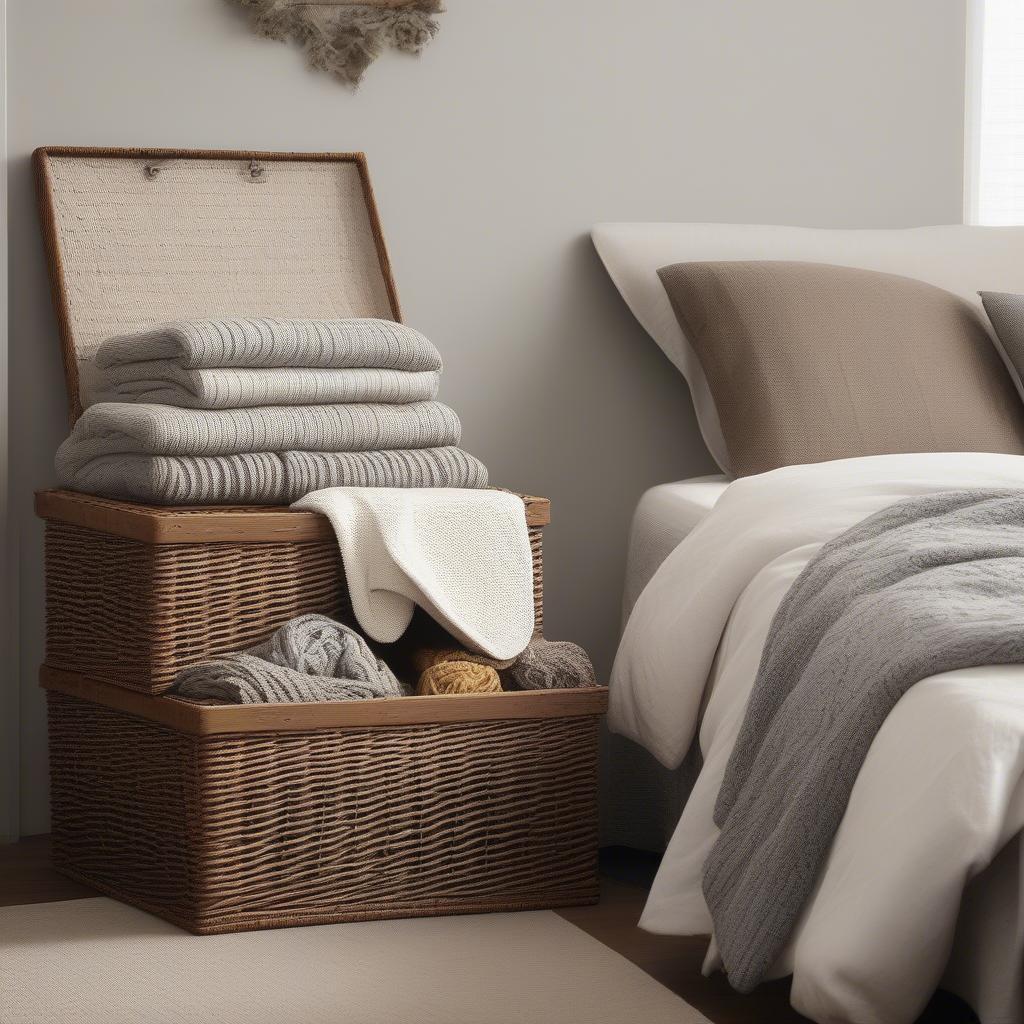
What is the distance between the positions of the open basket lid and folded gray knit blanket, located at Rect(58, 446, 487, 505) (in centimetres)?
25

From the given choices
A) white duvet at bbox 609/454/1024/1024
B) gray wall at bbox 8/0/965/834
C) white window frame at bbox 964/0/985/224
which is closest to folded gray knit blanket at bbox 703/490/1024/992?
white duvet at bbox 609/454/1024/1024

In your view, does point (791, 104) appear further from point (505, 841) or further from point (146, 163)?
point (505, 841)

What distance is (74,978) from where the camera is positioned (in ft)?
5.70

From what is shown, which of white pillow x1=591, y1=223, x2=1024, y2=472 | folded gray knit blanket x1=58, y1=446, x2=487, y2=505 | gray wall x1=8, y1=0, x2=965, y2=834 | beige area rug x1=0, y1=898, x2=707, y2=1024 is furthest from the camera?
white pillow x1=591, y1=223, x2=1024, y2=472

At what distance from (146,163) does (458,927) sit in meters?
1.30

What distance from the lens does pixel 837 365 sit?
2.43m

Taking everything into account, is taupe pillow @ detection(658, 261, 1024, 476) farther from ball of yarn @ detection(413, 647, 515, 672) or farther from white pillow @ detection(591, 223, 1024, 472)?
ball of yarn @ detection(413, 647, 515, 672)

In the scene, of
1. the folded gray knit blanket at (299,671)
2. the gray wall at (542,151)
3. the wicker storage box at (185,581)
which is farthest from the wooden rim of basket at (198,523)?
the gray wall at (542,151)

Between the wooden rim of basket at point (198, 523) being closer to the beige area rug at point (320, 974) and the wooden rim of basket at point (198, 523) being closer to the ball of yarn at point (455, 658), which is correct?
the ball of yarn at point (455, 658)

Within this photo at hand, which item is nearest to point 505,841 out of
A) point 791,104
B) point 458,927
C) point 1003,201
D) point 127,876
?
point 458,927

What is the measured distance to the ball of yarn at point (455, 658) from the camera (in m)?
2.05

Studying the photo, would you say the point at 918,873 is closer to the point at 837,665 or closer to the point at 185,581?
the point at 837,665

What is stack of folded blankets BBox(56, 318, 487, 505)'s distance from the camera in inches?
79.0

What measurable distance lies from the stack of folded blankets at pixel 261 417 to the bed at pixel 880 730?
413 mm
